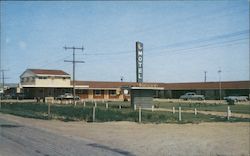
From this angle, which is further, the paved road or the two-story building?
the two-story building

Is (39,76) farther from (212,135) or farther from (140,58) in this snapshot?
(212,135)

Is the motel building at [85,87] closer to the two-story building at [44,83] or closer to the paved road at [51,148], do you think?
the two-story building at [44,83]

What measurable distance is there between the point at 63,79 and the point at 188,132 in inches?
2612

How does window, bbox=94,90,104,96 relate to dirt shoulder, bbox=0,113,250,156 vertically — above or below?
above

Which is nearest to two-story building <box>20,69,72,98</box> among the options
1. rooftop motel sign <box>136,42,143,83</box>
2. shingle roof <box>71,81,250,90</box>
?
shingle roof <box>71,81,250,90</box>

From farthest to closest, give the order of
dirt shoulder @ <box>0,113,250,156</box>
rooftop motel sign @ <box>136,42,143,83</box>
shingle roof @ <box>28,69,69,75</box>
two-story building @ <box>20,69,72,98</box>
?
shingle roof @ <box>28,69,69,75</box> < two-story building @ <box>20,69,72,98</box> < rooftop motel sign @ <box>136,42,143,83</box> < dirt shoulder @ <box>0,113,250,156</box>

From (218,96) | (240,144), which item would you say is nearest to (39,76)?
(218,96)

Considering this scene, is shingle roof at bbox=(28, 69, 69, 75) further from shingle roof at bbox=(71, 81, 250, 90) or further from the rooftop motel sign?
the rooftop motel sign

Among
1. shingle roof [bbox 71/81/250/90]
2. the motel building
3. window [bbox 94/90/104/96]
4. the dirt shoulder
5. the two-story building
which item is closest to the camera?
the dirt shoulder

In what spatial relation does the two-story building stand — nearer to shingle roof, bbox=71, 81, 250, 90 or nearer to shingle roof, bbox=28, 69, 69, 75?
shingle roof, bbox=28, 69, 69, 75

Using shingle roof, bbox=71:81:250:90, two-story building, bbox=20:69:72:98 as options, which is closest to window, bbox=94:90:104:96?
shingle roof, bbox=71:81:250:90

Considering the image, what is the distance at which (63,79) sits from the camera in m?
83.8

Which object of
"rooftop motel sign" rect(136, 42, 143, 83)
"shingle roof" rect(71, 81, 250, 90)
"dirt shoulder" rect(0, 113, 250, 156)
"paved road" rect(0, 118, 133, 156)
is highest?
"rooftop motel sign" rect(136, 42, 143, 83)

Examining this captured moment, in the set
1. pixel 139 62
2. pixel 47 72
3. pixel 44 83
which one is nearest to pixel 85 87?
pixel 44 83
